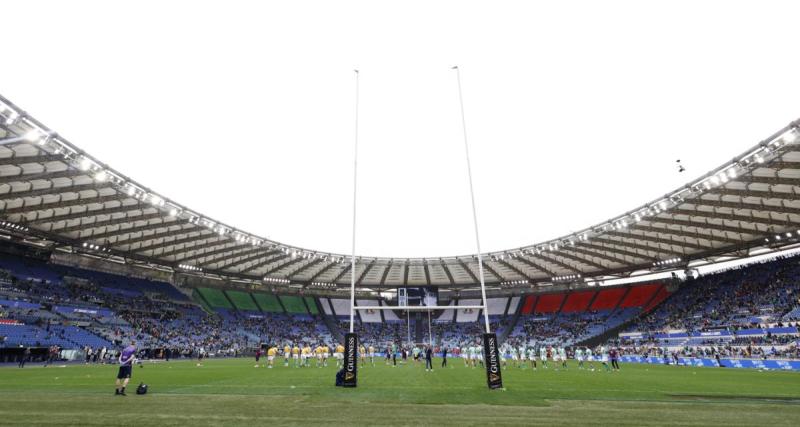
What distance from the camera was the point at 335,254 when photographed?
45.8 meters

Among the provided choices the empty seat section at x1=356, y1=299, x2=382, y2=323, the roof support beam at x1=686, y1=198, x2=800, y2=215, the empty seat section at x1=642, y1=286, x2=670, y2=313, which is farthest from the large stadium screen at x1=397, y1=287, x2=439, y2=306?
the roof support beam at x1=686, y1=198, x2=800, y2=215

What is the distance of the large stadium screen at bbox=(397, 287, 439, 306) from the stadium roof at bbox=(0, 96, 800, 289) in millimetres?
3126

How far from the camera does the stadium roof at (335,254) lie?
2222cm

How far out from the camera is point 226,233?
3612 cm

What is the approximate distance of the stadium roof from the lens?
875 inches

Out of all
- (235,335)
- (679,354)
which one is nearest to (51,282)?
(235,335)

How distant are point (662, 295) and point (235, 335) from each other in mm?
56345

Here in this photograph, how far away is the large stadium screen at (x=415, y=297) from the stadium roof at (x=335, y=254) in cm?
313

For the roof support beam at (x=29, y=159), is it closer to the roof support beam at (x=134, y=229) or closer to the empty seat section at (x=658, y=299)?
the roof support beam at (x=134, y=229)

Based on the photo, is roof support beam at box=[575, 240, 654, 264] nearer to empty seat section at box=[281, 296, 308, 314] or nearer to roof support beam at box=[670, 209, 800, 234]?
roof support beam at box=[670, 209, 800, 234]

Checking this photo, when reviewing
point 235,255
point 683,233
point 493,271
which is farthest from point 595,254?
point 235,255

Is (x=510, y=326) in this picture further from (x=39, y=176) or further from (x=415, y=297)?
(x=39, y=176)

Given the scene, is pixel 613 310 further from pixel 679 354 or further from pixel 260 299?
pixel 260 299

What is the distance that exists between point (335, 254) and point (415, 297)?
502 inches
